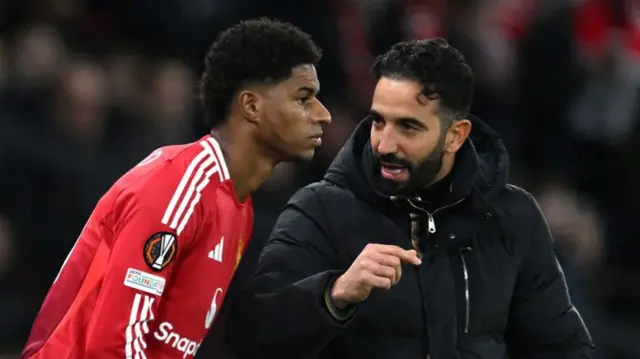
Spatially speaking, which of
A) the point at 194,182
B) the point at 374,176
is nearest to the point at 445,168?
the point at 374,176

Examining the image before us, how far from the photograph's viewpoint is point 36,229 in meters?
6.16

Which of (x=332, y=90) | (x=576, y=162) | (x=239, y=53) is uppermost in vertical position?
→ (x=239, y=53)

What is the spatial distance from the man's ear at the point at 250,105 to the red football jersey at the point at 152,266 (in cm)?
14

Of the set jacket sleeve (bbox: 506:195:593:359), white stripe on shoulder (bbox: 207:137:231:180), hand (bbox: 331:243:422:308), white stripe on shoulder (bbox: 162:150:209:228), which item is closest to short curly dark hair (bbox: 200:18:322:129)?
white stripe on shoulder (bbox: 207:137:231:180)

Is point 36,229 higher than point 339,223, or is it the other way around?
point 339,223

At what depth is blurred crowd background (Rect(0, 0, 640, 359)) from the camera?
243 inches

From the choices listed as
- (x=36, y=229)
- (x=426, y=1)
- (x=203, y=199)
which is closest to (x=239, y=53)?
(x=203, y=199)

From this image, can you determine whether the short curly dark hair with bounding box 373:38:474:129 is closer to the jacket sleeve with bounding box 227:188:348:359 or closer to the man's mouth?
the man's mouth

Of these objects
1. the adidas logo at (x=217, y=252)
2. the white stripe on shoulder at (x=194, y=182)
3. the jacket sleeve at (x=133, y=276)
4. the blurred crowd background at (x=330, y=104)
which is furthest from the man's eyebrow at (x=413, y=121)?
the blurred crowd background at (x=330, y=104)

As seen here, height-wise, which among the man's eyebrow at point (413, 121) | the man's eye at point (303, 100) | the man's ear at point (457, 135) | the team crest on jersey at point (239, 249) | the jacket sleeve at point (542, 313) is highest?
the man's eye at point (303, 100)

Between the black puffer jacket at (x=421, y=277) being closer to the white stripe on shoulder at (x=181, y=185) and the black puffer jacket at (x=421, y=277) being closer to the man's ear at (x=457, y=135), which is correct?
the man's ear at (x=457, y=135)

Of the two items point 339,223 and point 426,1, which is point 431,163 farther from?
point 426,1

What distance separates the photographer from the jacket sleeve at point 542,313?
13.7 feet

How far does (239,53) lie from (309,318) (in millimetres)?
810
